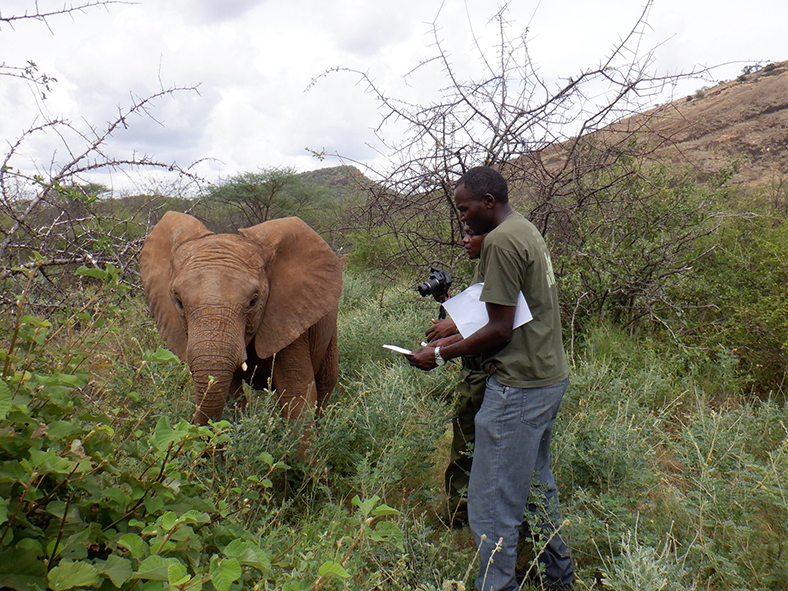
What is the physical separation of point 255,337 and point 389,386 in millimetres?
1336

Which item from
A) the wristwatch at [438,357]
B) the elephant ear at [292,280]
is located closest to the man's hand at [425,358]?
the wristwatch at [438,357]

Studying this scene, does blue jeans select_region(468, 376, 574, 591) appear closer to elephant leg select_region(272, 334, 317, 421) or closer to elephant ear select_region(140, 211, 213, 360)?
elephant leg select_region(272, 334, 317, 421)

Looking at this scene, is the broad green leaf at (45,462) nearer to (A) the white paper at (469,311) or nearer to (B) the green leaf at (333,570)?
(B) the green leaf at (333,570)

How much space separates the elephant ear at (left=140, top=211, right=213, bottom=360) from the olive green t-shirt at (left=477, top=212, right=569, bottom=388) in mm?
2550

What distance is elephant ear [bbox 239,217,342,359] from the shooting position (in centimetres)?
405

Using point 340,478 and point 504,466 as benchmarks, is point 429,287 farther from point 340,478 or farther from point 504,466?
point 340,478

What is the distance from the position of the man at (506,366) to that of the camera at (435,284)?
59cm

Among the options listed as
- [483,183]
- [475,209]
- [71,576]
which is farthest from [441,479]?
[71,576]

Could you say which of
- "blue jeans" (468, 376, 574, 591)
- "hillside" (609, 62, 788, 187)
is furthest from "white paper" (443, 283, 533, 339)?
"hillside" (609, 62, 788, 187)

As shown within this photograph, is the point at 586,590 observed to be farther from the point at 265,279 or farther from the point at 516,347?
the point at 265,279

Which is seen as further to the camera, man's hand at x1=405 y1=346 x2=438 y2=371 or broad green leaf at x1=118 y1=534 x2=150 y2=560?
man's hand at x1=405 y1=346 x2=438 y2=371

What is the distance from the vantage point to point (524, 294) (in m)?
2.57

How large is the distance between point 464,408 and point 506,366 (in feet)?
3.04

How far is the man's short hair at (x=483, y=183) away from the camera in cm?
266
